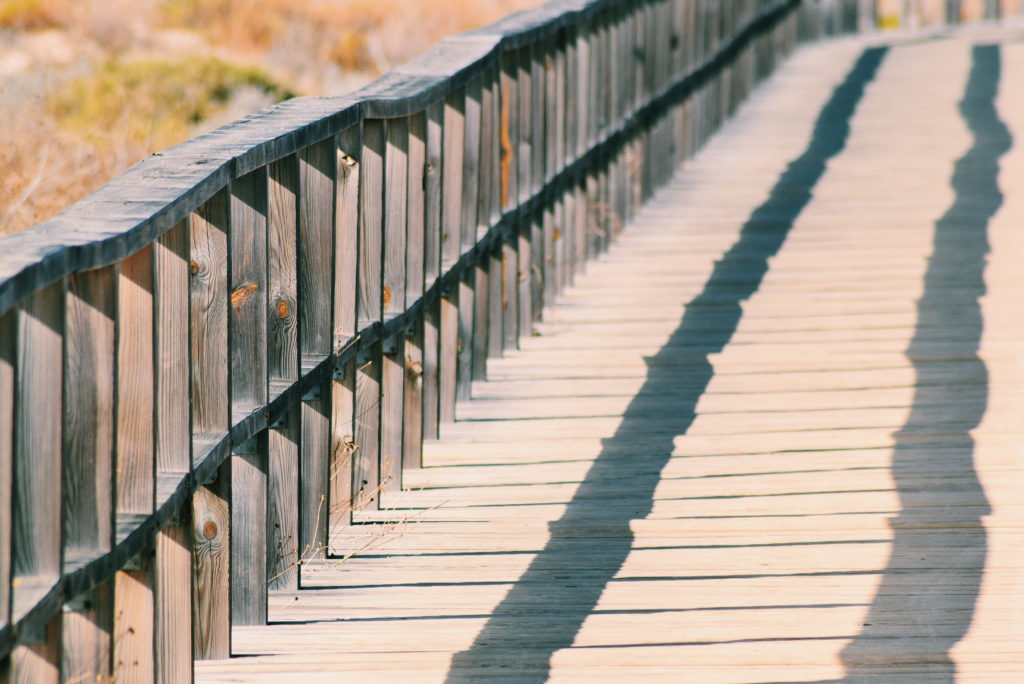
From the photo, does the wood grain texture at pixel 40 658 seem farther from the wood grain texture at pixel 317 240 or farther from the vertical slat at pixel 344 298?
the vertical slat at pixel 344 298

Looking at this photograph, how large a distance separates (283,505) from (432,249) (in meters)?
1.30

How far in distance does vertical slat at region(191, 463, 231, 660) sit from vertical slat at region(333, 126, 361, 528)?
61 centimetres

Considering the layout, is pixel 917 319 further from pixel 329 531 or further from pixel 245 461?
pixel 245 461

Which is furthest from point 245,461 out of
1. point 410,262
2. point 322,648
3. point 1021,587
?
point 1021,587

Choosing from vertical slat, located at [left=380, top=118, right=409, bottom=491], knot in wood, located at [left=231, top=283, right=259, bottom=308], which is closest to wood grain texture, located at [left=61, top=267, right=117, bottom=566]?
knot in wood, located at [left=231, top=283, right=259, bottom=308]

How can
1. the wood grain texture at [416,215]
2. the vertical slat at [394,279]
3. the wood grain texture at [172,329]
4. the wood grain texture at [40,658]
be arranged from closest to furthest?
the wood grain texture at [40,658] → the wood grain texture at [172,329] → the vertical slat at [394,279] → the wood grain texture at [416,215]

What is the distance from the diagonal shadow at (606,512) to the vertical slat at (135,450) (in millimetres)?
693

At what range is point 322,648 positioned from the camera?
3424 millimetres

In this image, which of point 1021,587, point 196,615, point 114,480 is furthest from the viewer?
point 1021,587

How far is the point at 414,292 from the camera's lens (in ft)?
15.1

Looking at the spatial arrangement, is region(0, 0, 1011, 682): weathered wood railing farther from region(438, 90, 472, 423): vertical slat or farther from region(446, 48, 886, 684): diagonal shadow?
region(446, 48, 886, 684): diagonal shadow

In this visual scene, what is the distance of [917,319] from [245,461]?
3287mm

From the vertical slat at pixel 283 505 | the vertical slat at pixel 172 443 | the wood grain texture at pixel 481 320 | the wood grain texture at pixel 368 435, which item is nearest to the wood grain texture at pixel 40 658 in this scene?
the vertical slat at pixel 172 443

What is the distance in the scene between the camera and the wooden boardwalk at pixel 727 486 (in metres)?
3.39
